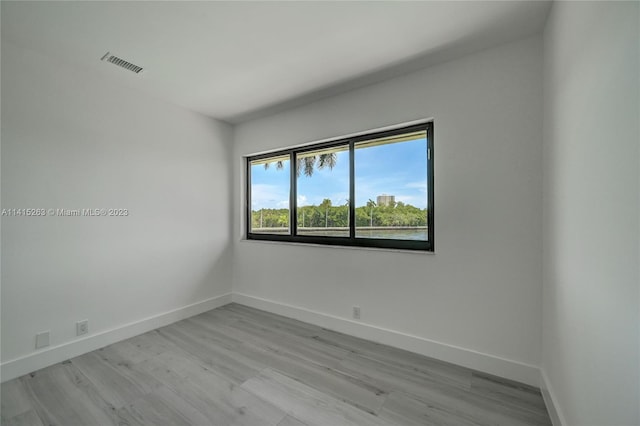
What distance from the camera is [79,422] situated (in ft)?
5.39

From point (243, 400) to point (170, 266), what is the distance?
1.95 meters

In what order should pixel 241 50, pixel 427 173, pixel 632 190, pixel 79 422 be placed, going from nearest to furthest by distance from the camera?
pixel 632 190, pixel 79 422, pixel 241 50, pixel 427 173

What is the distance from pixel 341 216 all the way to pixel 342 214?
27 mm

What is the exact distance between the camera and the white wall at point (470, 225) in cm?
199

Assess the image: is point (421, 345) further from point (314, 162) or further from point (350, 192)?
point (314, 162)

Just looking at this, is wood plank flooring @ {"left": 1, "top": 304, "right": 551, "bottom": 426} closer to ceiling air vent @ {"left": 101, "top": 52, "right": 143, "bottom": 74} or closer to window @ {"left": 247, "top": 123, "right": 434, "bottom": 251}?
Result: window @ {"left": 247, "top": 123, "right": 434, "bottom": 251}

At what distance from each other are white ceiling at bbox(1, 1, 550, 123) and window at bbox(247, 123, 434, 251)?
71 cm

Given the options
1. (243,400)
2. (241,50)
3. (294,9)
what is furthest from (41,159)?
(243,400)

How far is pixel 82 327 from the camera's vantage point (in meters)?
2.46

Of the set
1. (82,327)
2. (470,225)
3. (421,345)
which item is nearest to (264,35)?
(470,225)

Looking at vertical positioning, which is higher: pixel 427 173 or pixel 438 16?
pixel 438 16

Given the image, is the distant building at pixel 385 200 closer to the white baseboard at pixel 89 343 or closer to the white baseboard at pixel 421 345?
A: the white baseboard at pixel 421 345

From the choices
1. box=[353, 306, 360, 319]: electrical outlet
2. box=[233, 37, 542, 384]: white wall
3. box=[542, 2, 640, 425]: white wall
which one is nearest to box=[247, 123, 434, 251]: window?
box=[233, 37, 542, 384]: white wall

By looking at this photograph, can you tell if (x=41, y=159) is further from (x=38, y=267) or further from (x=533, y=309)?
(x=533, y=309)
